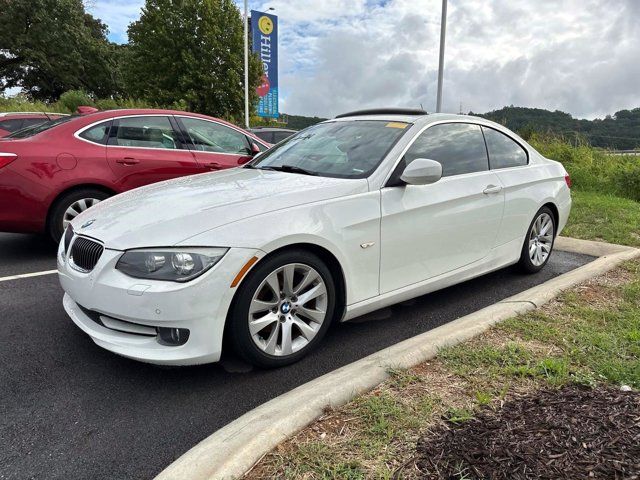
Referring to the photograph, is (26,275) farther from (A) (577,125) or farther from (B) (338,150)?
(A) (577,125)

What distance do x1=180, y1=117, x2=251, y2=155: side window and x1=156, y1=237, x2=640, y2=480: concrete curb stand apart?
3907 millimetres

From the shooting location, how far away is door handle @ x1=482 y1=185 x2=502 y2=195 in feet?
13.1

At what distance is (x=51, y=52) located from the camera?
3488 centimetres

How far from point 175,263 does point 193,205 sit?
0.48 meters

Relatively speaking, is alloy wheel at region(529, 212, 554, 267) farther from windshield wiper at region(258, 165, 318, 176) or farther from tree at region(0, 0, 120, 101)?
tree at region(0, 0, 120, 101)

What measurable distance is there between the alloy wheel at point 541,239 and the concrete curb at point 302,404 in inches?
45.2

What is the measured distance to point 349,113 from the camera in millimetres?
4449

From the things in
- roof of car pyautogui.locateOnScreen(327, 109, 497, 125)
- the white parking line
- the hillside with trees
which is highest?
the hillside with trees

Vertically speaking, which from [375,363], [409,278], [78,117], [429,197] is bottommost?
[375,363]

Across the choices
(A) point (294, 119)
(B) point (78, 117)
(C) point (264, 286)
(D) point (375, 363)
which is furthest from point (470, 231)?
(A) point (294, 119)

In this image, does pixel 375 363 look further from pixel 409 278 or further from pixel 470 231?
pixel 470 231

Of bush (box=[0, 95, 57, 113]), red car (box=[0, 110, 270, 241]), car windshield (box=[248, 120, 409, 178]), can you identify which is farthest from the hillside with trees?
bush (box=[0, 95, 57, 113])

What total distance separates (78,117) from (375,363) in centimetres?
456

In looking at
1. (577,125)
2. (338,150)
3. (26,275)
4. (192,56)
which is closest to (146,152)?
(26,275)
